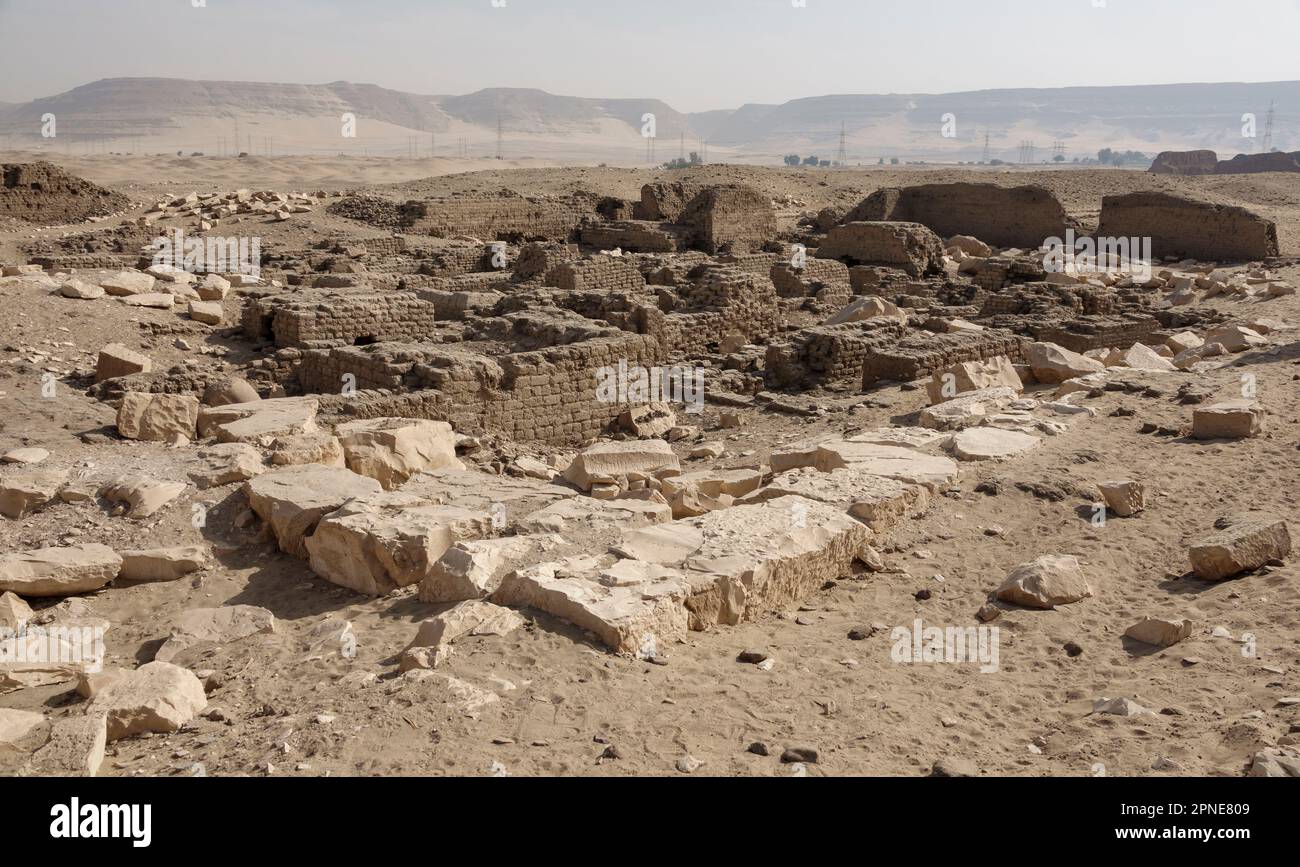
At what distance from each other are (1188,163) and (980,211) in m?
30.8

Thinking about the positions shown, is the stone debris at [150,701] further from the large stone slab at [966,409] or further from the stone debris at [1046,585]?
the large stone slab at [966,409]

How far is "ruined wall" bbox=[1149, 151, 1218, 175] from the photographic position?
167 ft

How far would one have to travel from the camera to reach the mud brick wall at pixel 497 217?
24812 millimetres

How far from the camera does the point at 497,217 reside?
2578cm

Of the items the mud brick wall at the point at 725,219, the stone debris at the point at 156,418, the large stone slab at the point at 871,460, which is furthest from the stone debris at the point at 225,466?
the mud brick wall at the point at 725,219

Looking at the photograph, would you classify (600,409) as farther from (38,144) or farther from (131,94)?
(131,94)

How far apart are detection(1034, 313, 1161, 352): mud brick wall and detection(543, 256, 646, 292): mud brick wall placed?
5890 millimetres

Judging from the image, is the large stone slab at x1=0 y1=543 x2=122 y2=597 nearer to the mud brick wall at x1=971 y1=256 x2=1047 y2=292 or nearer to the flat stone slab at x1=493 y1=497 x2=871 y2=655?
the flat stone slab at x1=493 y1=497 x2=871 y2=655

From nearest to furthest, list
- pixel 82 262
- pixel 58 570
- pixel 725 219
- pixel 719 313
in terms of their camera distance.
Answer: pixel 58 570 → pixel 719 313 → pixel 82 262 → pixel 725 219

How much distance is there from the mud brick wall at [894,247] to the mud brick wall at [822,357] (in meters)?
8.41

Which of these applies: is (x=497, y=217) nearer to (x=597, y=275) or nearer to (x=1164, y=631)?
(x=597, y=275)

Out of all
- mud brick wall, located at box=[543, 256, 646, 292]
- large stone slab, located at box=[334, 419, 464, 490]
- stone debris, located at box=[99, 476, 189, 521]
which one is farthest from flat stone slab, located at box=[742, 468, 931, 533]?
mud brick wall, located at box=[543, 256, 646, 292]

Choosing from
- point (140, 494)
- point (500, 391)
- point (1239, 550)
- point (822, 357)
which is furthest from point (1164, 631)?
point (822, 357)
